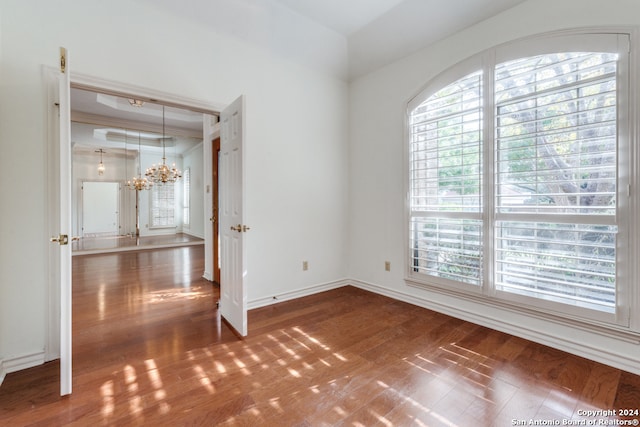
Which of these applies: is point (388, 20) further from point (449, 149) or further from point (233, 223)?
point (233, 223)

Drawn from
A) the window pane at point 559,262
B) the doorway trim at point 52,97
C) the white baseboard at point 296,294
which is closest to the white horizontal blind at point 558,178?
the window pane at point 559,262

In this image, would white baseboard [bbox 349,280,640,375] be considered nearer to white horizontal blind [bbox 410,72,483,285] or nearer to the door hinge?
white horizontal blind [bbox 410,72,483,285]

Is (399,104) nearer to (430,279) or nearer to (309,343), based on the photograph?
(430,279)

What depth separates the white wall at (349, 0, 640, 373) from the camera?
7.13ft

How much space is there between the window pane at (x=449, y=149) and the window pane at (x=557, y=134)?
0.21 metres

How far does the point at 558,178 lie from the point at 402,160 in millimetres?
1519

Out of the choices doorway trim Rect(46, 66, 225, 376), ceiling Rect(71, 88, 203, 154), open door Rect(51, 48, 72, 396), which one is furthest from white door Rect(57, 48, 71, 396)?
ceiling Rect(71, 88, 203, 154)

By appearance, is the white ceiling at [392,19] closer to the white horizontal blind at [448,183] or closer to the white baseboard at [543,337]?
the white horizontal blind at [448,183]

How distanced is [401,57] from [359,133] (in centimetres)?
105

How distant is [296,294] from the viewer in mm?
3664

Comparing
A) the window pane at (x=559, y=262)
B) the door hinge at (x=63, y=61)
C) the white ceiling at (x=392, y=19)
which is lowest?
the window pane at (x=559, y=262)

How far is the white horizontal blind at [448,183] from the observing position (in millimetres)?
2812

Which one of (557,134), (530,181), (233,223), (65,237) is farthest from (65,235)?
(557,134)

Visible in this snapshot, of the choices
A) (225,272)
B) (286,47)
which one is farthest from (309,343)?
(286,47)
